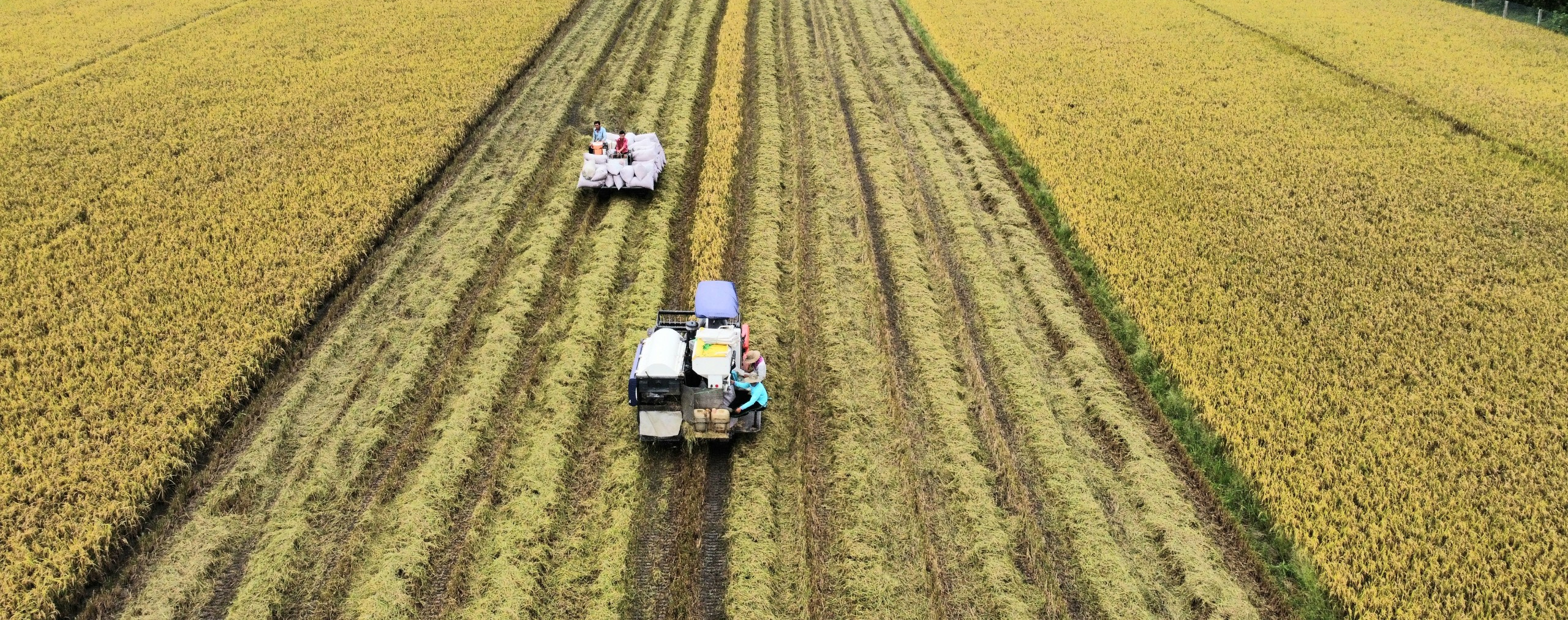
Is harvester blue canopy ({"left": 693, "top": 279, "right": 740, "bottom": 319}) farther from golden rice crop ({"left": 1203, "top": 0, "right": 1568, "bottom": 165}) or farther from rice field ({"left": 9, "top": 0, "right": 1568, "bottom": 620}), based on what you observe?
golden rice crop ({"left": 1203, "top": 0, "right": 1568, "bottom": 165})

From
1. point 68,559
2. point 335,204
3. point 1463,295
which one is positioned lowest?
point 1463,295

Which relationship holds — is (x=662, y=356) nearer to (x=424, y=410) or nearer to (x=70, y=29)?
(x=424, y=410)

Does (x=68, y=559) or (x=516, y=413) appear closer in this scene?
(x=68, y=559)

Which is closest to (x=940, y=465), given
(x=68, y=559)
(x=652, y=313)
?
(x=652, y=313)

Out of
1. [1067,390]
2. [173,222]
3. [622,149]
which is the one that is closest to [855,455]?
[1067,390]

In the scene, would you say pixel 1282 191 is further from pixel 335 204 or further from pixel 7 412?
pixel 7 412

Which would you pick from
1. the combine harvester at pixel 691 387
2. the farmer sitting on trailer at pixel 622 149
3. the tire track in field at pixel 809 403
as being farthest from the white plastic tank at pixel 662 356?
the farmer sitting on trailer at pixel 622 149

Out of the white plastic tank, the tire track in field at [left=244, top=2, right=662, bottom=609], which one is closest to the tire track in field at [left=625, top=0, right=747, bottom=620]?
the white plastic tank

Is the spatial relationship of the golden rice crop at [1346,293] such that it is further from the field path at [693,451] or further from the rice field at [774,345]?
the field path at [693,451]
